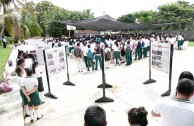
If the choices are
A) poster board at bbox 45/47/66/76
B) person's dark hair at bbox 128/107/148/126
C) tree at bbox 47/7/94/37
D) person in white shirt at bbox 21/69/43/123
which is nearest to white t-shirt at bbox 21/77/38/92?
person in white shirt at bbox 21/69/43/123

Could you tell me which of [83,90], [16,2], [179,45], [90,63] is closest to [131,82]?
[83,90]

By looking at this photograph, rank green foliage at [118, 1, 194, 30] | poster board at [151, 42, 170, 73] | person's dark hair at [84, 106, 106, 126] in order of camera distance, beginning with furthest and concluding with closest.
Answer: green foliage at [118, 1, 194, 30], poster board at [151, 42, 170, 73], person's dark hair at [84, 106, 106, 126]

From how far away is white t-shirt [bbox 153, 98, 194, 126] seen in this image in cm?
216

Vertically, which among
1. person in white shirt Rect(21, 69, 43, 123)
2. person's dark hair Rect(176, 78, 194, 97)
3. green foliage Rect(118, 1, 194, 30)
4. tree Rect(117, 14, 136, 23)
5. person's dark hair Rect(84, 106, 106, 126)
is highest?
tree Rect(117, 14, 136, 23)

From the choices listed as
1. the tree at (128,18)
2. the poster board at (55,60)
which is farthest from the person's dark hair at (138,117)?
the tree at (128,18)

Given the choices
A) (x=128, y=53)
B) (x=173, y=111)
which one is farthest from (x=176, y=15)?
(x=173, y=111)

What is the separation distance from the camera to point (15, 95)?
692cm

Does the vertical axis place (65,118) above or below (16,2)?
below

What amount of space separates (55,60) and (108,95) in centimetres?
218

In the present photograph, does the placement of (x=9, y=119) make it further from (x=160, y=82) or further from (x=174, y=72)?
(x=174, y=72)

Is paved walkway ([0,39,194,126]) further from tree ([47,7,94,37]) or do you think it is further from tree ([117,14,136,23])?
tree ([117,14,136,23])

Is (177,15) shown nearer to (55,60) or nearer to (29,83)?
(55,60)

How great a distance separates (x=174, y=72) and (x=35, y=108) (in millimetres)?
6623

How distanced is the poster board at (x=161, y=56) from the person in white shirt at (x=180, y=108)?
3.82 m
